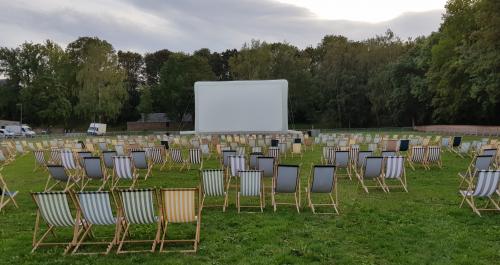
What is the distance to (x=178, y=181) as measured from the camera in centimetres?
1020

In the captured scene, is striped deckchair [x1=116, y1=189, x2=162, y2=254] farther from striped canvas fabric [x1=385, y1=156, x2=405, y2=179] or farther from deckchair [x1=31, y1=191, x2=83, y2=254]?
striped canvas fabric [x1=385, y1=156, x2=405, y2=179]

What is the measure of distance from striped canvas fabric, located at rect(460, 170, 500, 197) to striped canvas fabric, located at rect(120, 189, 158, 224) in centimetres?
432

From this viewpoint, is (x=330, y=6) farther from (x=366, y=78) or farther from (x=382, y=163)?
(x=366, y=78)

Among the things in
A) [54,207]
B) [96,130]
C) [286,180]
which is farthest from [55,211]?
[96,130]

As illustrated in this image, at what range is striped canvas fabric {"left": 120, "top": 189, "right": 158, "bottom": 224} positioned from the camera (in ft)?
15.9

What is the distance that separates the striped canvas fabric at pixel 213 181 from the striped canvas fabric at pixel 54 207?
87.3 inches

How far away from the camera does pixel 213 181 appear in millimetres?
6805

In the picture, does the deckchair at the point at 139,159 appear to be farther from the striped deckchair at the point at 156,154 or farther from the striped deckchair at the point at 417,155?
the striped deckchair at the point at 417,155

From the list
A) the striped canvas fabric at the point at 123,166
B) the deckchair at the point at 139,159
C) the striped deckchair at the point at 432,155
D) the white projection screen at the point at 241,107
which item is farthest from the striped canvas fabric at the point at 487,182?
the white projection screen at the point at 241,107

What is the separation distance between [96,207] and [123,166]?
160 inches

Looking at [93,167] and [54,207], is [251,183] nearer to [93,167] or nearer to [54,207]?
[54,207]

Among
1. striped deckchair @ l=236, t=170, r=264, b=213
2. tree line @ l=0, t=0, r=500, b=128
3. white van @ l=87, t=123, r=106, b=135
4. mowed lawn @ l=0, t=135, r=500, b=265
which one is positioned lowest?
white van @ l=87, t=123, r=106, b=135

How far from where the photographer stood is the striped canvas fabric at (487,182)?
241 inches

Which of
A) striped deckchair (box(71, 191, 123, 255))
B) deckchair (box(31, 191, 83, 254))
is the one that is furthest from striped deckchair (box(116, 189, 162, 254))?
deckchair (box(31, 191, 83, 254))
